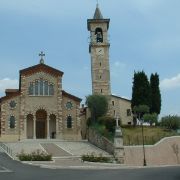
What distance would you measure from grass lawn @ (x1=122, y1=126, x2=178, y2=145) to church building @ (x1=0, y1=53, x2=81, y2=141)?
8.96 meters

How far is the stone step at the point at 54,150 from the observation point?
39.9 m

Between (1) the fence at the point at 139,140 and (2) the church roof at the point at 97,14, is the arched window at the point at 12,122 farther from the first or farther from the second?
(2) the church roof at the point at 97,14

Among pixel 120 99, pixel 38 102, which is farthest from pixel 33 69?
pixel 120 99

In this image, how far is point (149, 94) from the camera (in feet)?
203

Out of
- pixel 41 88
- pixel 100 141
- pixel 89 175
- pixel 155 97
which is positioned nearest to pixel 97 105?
pixel 41 88

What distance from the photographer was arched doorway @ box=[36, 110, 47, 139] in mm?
57800

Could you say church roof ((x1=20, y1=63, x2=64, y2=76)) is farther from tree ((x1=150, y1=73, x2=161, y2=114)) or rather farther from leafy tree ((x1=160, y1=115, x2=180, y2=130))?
leafy tree ((x1=160, y1=115, x2=180, y2=130))

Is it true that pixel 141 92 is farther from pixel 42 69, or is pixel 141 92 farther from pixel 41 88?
pixel 42 69

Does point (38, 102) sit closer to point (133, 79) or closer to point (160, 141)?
point (133, 79)

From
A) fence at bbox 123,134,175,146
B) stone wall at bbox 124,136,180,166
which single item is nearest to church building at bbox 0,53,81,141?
fence at bbox 123,134,175,146

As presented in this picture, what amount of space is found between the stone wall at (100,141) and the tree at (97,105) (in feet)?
Result: 18.1

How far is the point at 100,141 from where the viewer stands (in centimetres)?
4662

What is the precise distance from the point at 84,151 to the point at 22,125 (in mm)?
15812

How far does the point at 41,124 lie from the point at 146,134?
15853 millimetres
